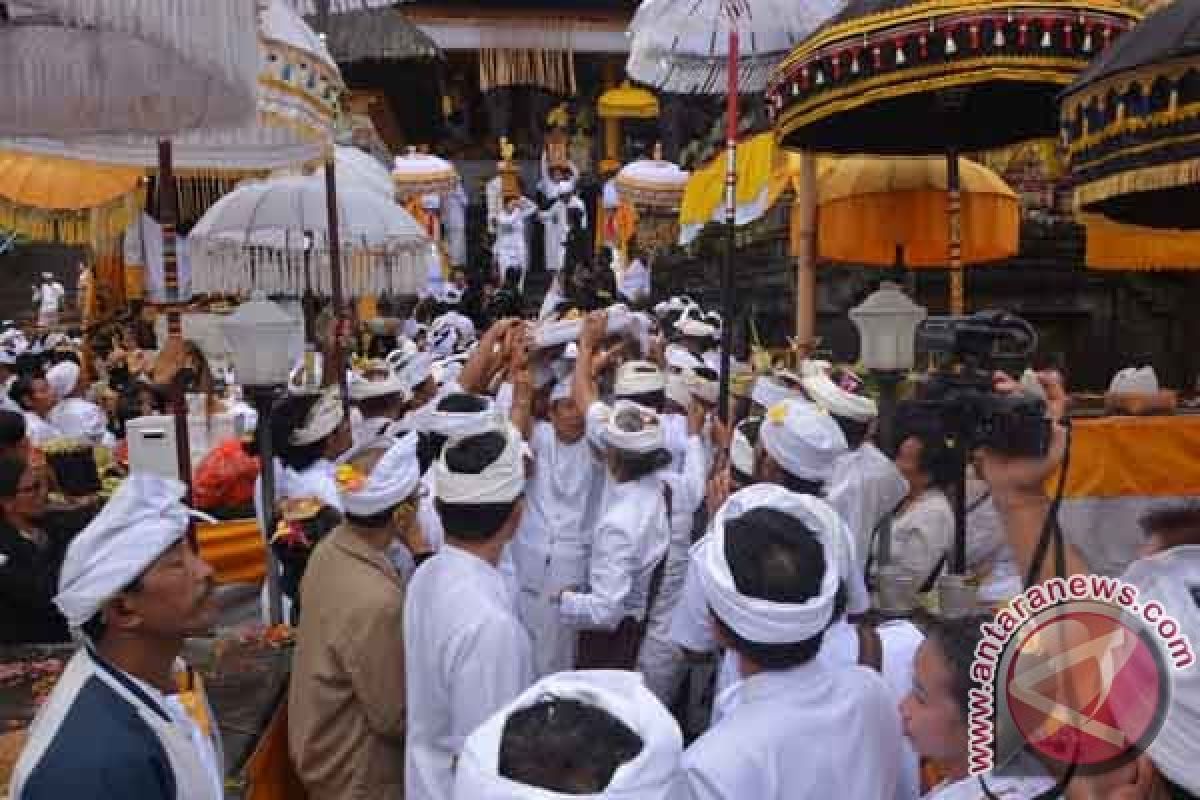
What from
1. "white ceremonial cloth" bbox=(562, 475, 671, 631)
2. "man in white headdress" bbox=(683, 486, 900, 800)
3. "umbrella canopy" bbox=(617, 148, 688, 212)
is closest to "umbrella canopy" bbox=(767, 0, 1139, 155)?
"white ceremonial cloth" bbox=(562, 475, 671, 631)

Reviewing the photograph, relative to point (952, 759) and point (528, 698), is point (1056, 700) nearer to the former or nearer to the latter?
point (952, 759)

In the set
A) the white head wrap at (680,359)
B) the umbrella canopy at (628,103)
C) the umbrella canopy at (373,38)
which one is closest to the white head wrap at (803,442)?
the white head wrap at (680,359)

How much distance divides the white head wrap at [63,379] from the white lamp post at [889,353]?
9.40 metres

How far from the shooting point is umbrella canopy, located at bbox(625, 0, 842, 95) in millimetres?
5738

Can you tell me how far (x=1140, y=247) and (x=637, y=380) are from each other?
3246mm

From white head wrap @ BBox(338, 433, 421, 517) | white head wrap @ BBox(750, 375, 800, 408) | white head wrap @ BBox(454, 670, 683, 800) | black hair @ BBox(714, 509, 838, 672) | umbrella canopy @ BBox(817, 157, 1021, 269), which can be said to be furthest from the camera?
umbrella canopy @ BBox(817, 157, 1021, 269)

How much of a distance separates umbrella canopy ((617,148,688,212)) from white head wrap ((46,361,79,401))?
6.87 meters

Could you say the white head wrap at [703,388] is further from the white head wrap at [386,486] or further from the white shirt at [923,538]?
the white head wrap at [386,486]

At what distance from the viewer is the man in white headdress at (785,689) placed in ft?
6.93

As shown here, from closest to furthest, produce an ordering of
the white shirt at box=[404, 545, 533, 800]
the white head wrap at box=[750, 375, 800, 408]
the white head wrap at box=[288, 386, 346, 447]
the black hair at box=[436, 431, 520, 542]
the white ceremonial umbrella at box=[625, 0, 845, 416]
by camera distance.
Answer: the white shirt at box=[404, 545, 533, 800] → the black hair at box=[436, 431, 520, 542] → the white head wrap at box=[750, 375, 800, 408] → the white head wrap at box=[288, 386, 346, 447] → the white ceremonial umbrella at box=[625, 0, 845, 416]

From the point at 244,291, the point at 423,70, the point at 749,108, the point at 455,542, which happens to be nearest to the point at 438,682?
the point at 455,542

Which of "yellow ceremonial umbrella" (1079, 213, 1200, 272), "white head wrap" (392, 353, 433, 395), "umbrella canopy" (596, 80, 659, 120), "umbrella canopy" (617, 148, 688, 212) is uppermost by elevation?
"umbrella canopy" (596, 80, 659, 120)

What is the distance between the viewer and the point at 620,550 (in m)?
4.27

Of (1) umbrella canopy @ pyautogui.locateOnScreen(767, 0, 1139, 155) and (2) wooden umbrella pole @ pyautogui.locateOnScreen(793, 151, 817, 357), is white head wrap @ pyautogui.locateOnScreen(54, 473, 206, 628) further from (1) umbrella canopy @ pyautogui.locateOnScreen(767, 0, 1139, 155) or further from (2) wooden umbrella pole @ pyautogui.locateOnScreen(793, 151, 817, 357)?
(2) wooden umbrella pole @ pyautogui.locateOnScreen(793, 151, 817, 357)
